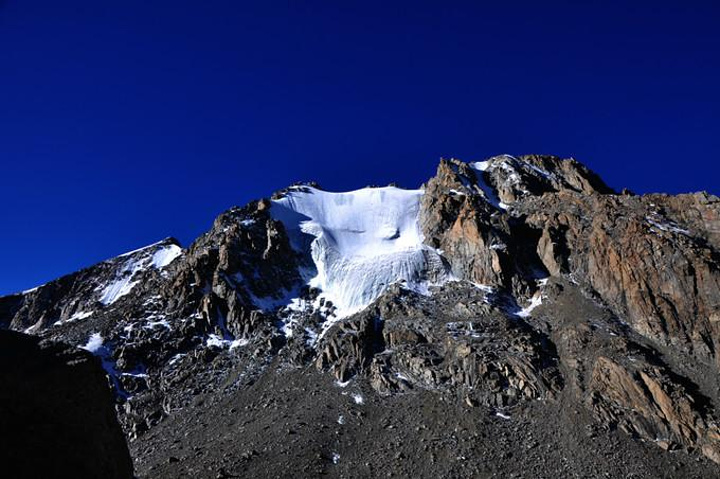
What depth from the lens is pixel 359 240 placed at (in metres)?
101

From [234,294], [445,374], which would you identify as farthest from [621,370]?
[234,294]

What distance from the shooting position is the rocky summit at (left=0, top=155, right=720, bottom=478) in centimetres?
4656

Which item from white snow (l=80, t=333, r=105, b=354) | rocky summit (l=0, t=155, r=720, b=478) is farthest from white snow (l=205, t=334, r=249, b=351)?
white snow (l=80, t=333, r=105, b=354)

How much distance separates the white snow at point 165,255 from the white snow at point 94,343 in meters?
25.3

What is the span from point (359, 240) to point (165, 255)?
141 ft

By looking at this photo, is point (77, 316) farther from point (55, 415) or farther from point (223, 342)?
point (55, 415)

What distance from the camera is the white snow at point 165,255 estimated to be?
97688 mm

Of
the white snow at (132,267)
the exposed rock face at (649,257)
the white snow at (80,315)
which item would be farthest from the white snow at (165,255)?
the exposed rock face at (649,257)

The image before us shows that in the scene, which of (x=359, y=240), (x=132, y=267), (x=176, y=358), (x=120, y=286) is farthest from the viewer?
(x=359, y=240)

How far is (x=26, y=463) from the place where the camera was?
19.1 meters

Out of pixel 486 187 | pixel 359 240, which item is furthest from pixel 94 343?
pixel 486 187

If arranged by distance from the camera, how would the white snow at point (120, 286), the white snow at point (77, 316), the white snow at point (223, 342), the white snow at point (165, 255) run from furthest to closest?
the white snow at point (165, 255) → the white snow at point (120, 286) → the white snow at point (77, 316) → the white snow at point (223, 342)

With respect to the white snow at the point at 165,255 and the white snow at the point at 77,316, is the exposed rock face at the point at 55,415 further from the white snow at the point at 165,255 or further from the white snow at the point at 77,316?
the white snow at the point at 165,255

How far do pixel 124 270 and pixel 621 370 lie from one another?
3622 inches
